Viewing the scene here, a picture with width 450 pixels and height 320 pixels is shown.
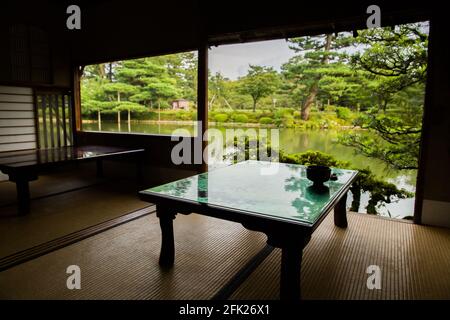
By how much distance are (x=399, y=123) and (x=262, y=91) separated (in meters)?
2.05

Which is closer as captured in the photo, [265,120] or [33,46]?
[265,120]

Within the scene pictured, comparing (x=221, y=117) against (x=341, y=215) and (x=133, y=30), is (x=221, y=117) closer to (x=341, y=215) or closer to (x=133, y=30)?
(x=133, y=30)

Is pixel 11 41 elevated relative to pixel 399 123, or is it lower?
elevated

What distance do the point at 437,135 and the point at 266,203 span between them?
2.38m

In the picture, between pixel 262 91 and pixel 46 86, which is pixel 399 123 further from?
pixel 46 86

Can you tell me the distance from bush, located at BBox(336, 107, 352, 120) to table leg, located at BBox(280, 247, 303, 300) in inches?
120

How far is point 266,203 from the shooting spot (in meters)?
1.93

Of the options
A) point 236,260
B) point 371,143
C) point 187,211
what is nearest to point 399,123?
point 371,143

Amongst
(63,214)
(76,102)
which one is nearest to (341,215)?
(63,214)

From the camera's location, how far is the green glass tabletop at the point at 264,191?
1.81m

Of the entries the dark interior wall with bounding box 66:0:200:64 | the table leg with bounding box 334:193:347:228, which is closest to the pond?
the table leg with bounding box 334:193:347:228

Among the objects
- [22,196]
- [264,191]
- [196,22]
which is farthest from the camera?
[196,22]
